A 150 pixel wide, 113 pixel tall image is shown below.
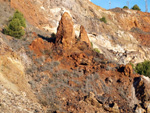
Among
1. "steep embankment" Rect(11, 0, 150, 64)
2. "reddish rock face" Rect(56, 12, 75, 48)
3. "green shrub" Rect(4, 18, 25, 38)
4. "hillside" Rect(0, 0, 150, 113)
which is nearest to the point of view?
"hillside" Rect(0, 0, 150, 113)

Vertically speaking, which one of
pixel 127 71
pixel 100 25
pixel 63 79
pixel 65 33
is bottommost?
pixel 63 79

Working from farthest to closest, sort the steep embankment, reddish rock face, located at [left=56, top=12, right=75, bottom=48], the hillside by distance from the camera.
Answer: the steep embankment, reddish rock face, located at [left=56, top=12, right=75, bottom=48], the hillside

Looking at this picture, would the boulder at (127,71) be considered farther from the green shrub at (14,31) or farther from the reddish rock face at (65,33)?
the green shrub at (14,31)

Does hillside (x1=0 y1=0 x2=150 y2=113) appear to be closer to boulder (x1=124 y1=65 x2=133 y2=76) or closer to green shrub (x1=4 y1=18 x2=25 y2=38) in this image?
boulder (x1=124 y1=65 x2=133 y2=76)

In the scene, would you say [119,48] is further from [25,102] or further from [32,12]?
[25,102]

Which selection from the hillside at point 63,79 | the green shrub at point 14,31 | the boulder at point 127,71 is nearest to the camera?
the hillside at point 63,79

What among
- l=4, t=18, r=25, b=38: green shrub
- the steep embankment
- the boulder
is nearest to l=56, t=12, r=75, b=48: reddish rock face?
l=4, t=18, r=25, b=38: green shrub

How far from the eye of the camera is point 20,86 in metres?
11.1

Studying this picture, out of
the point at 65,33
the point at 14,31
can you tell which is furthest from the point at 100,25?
the point at 14,31

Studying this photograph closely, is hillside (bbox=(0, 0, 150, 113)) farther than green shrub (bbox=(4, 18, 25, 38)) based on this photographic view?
No

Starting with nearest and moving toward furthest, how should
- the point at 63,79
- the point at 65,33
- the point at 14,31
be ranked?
the point at 63,79, the point at 65,33, the point at 14,31

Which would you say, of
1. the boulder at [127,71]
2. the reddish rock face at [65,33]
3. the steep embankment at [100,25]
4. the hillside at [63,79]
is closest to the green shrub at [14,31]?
the hillside at [63,79]

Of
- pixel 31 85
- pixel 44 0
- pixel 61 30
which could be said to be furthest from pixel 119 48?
pixel 31 85

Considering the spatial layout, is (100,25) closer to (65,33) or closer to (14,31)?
(65,33)
